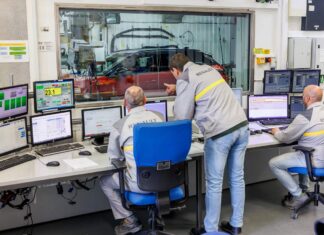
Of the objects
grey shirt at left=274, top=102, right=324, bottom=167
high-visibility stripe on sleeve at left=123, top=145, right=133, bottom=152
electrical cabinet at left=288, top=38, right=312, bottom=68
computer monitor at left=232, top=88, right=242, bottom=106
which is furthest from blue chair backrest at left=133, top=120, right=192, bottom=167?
electrical cabinet at left=288, top=38, right=312, bottom=68

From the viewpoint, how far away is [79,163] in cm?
322

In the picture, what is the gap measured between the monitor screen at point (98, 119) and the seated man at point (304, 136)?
148 centimetres

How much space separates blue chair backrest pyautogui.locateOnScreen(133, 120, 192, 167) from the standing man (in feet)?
Result: 1.16

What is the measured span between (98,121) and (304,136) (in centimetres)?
180

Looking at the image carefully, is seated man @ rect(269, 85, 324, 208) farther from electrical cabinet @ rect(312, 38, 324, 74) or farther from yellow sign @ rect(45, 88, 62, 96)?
yellow sign @ rect(45, 88, 62, 96)

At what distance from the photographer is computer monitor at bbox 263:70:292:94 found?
189 inches

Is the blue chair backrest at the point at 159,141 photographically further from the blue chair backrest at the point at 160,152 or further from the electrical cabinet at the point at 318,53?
the electrical cabinet at the point at 318,53

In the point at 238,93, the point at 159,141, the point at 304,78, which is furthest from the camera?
the point at 304,78

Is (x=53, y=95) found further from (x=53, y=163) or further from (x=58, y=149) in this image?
(x=53, y=163)

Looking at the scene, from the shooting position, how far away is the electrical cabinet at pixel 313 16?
16.7ft

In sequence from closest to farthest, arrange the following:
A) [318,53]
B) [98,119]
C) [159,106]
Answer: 1. [98,119]
2. [159,106]
3. [318,53]

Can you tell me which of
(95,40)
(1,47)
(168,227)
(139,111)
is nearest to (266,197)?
(168,227)

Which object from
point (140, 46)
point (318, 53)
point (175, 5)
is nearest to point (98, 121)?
point (140, 46)

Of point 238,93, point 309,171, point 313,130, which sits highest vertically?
point 238,93
